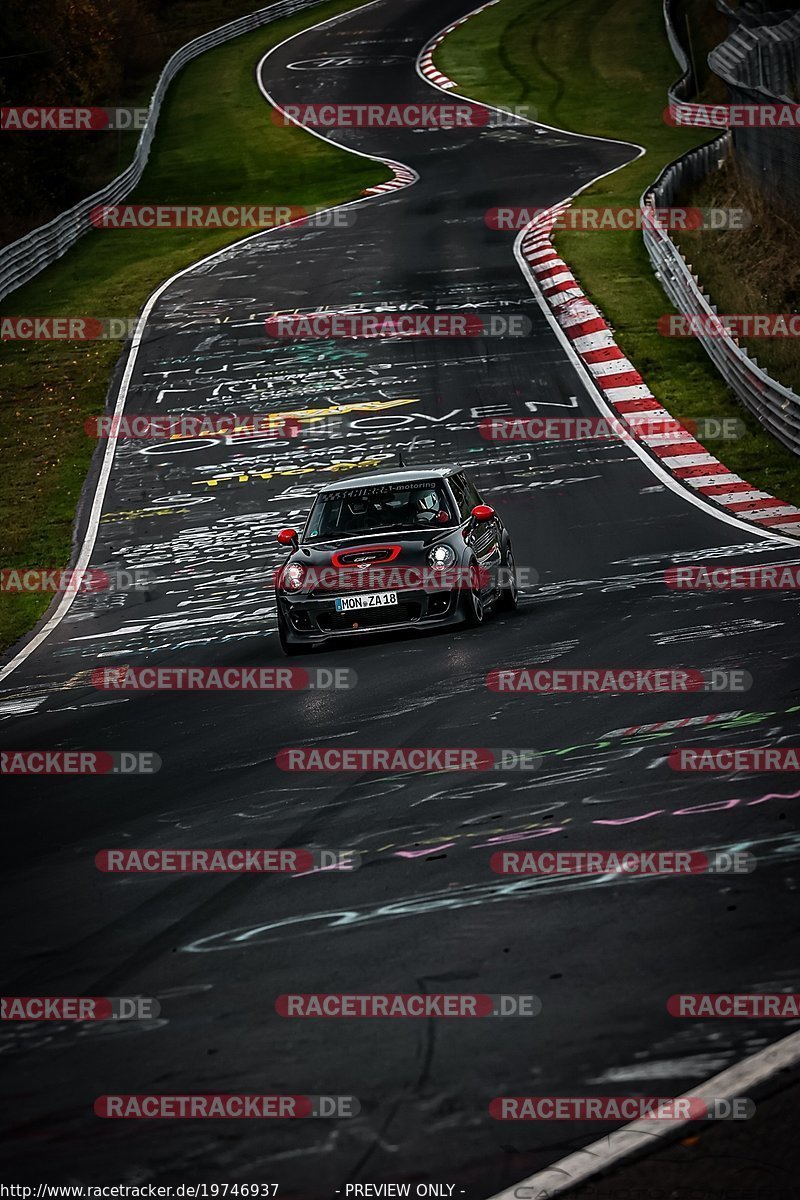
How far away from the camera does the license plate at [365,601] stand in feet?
44.6

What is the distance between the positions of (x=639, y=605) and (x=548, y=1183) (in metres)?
9.66

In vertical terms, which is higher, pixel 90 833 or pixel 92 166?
pixel 92 166

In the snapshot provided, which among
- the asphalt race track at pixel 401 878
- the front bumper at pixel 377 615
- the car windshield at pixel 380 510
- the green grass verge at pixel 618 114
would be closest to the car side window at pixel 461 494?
the car windshield at pixel 380 510

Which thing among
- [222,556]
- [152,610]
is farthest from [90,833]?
[222,556]

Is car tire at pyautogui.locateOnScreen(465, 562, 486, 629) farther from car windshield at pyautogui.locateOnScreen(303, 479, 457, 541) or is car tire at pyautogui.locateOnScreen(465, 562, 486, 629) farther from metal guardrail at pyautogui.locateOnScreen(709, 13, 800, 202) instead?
metal guardrail at pyautogui.locateOnScreen(709, 13, 800, 202)

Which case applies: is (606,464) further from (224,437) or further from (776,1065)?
(776,1065)

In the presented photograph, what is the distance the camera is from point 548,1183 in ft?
14.2

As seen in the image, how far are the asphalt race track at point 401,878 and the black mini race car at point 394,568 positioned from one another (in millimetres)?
283

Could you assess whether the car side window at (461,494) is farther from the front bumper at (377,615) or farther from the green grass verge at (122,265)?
the green grass verge at (122,265)

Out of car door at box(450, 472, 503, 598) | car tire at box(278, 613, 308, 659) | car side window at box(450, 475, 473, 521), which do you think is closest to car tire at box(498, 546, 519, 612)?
car door at box(450, 472, 503, 598)

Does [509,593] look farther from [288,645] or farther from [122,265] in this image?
[122,265]

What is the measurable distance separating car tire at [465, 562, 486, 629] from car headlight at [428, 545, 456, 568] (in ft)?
Answer: 0.60

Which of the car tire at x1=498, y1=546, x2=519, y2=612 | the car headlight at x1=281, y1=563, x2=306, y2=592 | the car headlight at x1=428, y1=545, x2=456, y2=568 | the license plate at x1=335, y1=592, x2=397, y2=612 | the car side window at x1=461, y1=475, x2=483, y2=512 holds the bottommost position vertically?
the car tire at x1=498, y1=546, x2=519, y2=612

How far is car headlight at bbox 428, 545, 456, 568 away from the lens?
13.7 metres
